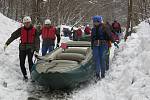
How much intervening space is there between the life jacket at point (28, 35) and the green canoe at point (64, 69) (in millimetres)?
611

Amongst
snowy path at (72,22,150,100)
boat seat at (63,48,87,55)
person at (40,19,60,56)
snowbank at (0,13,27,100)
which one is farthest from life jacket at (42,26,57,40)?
snowy path at (72,22,150,100)

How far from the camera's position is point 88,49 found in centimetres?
1150

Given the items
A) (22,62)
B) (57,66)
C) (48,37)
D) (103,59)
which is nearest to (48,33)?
(48,37)

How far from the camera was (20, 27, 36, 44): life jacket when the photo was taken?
424 inches

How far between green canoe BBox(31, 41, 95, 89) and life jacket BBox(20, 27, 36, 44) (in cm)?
61

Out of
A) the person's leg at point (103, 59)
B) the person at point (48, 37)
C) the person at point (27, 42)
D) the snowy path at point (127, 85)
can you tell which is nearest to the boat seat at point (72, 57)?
the person's leg at point (103, 59)

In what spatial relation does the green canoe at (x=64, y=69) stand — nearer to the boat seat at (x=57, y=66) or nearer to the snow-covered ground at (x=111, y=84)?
the boat seat at (x=57, y=66)

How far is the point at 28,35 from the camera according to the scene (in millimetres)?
10797

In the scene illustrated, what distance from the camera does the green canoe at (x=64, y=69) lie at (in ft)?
30.6

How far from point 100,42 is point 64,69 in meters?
1.79

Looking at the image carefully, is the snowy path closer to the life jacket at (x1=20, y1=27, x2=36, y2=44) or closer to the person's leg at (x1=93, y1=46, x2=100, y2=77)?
the person's leg at (x1=93, y1=46, x2=100, y2=77)

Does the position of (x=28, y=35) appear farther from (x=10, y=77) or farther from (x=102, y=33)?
(x=102, y=33)

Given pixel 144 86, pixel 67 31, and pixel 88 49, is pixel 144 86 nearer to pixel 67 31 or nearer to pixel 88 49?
pixel 88 49

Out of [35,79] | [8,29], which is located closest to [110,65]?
[35,79]
